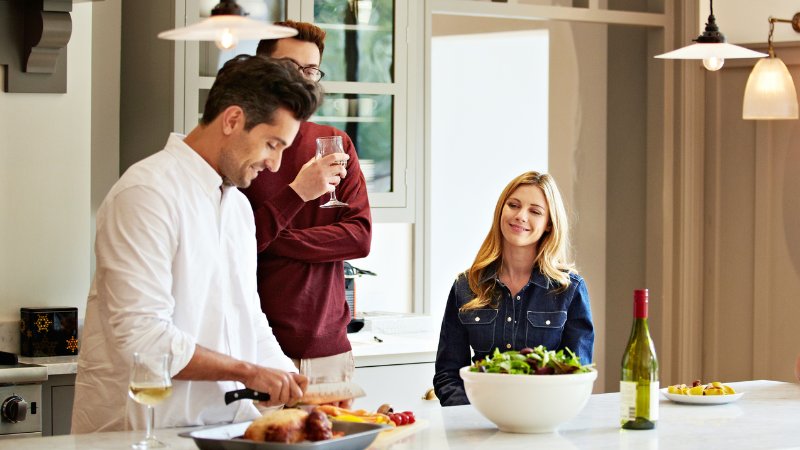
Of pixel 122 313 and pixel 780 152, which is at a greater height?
pixel 780 152

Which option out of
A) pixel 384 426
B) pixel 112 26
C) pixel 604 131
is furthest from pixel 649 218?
pixel 384 426

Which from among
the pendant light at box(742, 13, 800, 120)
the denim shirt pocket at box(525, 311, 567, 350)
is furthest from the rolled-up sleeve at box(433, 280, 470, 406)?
the pendant light at box(742, 13, 800, 120)

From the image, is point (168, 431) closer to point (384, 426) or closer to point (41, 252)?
point (384, 426)

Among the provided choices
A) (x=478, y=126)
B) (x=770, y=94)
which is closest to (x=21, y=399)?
(x=770, y=94)

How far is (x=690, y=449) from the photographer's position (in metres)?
2.13

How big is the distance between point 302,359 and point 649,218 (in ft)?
9.19

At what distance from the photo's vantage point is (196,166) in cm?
229

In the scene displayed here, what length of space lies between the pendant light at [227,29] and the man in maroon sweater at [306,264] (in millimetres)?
786

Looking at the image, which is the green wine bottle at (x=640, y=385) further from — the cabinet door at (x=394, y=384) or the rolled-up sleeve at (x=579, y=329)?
the cabinet door at (x=394, y=384)

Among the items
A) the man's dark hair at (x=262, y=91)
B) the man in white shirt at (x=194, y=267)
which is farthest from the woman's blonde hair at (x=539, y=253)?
the man's dark hair at (x=262, y=91)

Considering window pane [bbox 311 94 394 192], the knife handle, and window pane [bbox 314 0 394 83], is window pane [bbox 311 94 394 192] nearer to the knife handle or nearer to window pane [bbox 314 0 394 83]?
window pane [bbox 314 0 394 83]

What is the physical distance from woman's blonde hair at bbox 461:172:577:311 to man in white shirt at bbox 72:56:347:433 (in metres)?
0.93

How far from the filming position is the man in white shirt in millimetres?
2131

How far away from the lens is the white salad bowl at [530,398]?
2.22 meters
